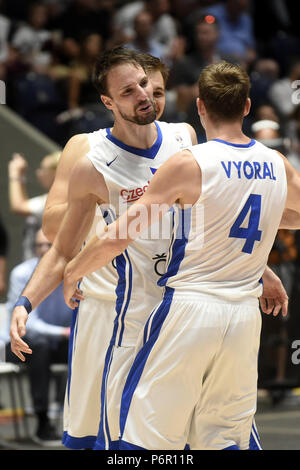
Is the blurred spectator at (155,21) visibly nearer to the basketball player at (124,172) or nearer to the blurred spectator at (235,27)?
the blurred spectator at (235,27)

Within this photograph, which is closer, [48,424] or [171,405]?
[171,405]

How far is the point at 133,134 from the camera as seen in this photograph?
13.2 ft

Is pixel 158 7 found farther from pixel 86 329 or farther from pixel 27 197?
pixel 86 329

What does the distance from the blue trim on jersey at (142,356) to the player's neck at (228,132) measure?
623 millimetres

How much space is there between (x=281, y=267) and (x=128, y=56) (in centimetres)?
386

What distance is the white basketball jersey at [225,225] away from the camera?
3.43 metres

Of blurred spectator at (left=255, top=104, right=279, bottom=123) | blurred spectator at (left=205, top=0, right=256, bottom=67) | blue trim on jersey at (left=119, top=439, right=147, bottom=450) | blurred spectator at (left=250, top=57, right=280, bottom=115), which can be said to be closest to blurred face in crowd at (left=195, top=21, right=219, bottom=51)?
blurred spectator at (left=250, top=57, right=280, bottom=115)

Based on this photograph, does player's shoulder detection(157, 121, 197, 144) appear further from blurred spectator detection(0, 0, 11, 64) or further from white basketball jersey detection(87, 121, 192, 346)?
blurred spectator detection(0, 0, 11, 64)

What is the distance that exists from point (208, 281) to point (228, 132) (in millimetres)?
585

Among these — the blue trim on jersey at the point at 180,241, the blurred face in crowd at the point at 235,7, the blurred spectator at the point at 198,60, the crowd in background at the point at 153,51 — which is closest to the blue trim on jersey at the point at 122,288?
the blue trim on jersey at the point at 180,241

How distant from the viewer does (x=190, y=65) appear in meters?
9.75

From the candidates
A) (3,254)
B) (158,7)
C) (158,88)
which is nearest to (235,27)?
(158,7)

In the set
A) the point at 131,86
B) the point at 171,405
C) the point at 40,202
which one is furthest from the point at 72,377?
the point at 40,202

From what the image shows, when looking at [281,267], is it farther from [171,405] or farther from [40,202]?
[171,405]
